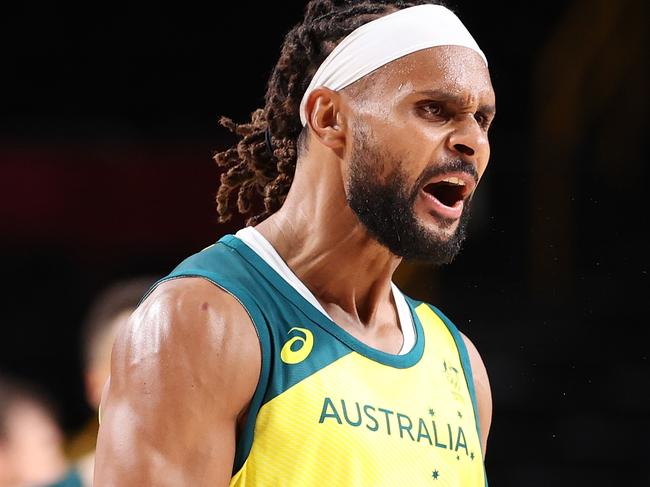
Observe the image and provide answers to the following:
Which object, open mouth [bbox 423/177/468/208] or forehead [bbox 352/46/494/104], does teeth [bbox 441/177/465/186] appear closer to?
open mouth [bbox 423/177/468/208]

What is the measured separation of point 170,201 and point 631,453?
3.13 meters

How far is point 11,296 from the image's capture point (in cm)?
725

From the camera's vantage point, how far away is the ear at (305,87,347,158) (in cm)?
258

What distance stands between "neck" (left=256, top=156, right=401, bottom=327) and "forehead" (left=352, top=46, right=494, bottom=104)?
232 mm

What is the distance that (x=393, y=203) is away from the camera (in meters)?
2.51

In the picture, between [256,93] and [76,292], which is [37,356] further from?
[256,93]

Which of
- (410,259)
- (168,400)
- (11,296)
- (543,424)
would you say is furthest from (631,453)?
(168,400)

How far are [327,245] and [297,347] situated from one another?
0.28m

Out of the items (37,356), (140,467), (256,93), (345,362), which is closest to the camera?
(140,467)

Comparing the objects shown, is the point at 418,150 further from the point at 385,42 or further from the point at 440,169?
the point at 385,42

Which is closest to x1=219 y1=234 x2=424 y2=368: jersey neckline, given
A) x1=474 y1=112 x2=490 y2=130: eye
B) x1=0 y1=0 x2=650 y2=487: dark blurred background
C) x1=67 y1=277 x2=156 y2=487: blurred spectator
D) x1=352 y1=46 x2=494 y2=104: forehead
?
x1=352 y1=46 x2=494 y2=104: forehead

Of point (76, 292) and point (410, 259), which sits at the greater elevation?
point (410, 259)

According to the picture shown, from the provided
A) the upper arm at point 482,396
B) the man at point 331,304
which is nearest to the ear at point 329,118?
the man at point 331,304

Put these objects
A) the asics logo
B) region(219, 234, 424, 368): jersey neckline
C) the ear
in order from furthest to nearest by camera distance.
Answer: the ear, region(219, 234, 424, 368): jersey neckline, the asics logo
